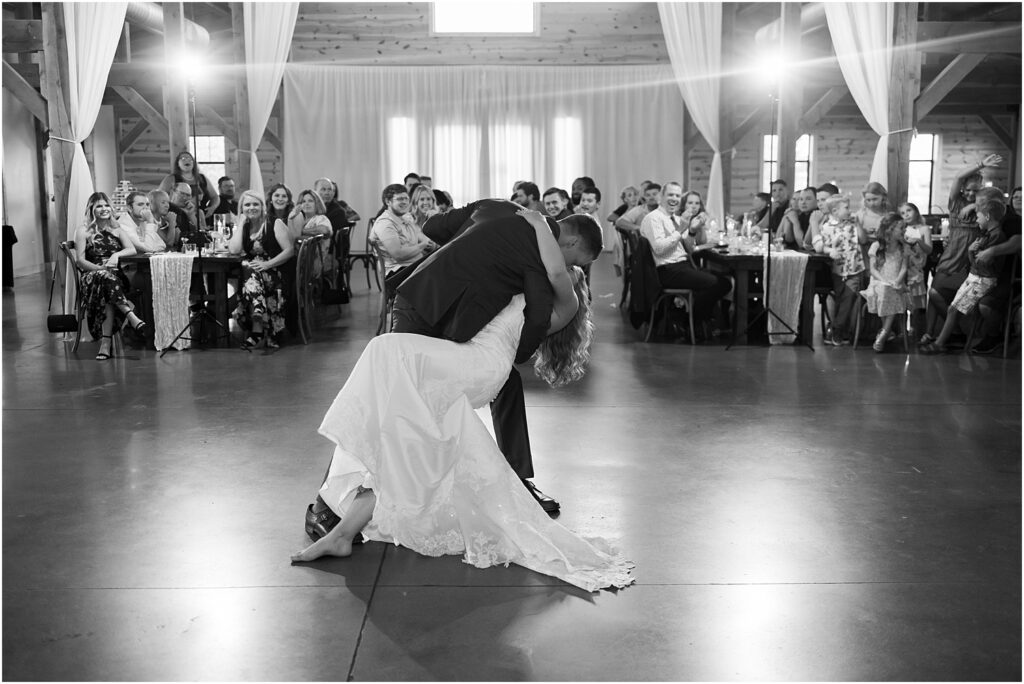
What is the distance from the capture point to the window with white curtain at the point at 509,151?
15977 millimetres

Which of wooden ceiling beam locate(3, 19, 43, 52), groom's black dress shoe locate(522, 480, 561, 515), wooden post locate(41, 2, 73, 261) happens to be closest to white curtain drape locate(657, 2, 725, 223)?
wooden post locate(41, 2, 73, 261)

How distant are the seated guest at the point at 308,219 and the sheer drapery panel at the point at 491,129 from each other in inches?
320

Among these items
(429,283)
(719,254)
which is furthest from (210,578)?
(719,254)

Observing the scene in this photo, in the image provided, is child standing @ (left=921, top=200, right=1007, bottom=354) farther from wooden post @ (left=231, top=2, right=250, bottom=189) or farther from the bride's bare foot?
wooden post @ (left=231, top=2, right=250, bottom=189)

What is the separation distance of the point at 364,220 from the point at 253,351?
9.56m

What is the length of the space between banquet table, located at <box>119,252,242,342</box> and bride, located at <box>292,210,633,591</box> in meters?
4.20

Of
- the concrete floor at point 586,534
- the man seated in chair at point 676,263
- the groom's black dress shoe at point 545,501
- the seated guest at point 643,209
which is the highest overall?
the seated guest at point 643,209

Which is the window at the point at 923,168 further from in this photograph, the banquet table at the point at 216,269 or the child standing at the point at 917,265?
the banquet table at the point at 216,269

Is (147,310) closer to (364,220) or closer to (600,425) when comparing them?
(600,425)

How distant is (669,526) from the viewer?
10.8 ft

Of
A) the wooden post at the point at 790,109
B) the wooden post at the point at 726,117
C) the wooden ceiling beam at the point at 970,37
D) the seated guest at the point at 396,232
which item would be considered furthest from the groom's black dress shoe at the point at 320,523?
the wooden post at the point at 726,117

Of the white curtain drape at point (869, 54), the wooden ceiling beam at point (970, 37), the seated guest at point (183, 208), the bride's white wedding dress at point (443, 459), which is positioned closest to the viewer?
the bride's white wedding dress at point (443, 459)

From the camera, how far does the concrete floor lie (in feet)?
7.77

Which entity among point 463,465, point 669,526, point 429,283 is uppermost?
point 429,283
